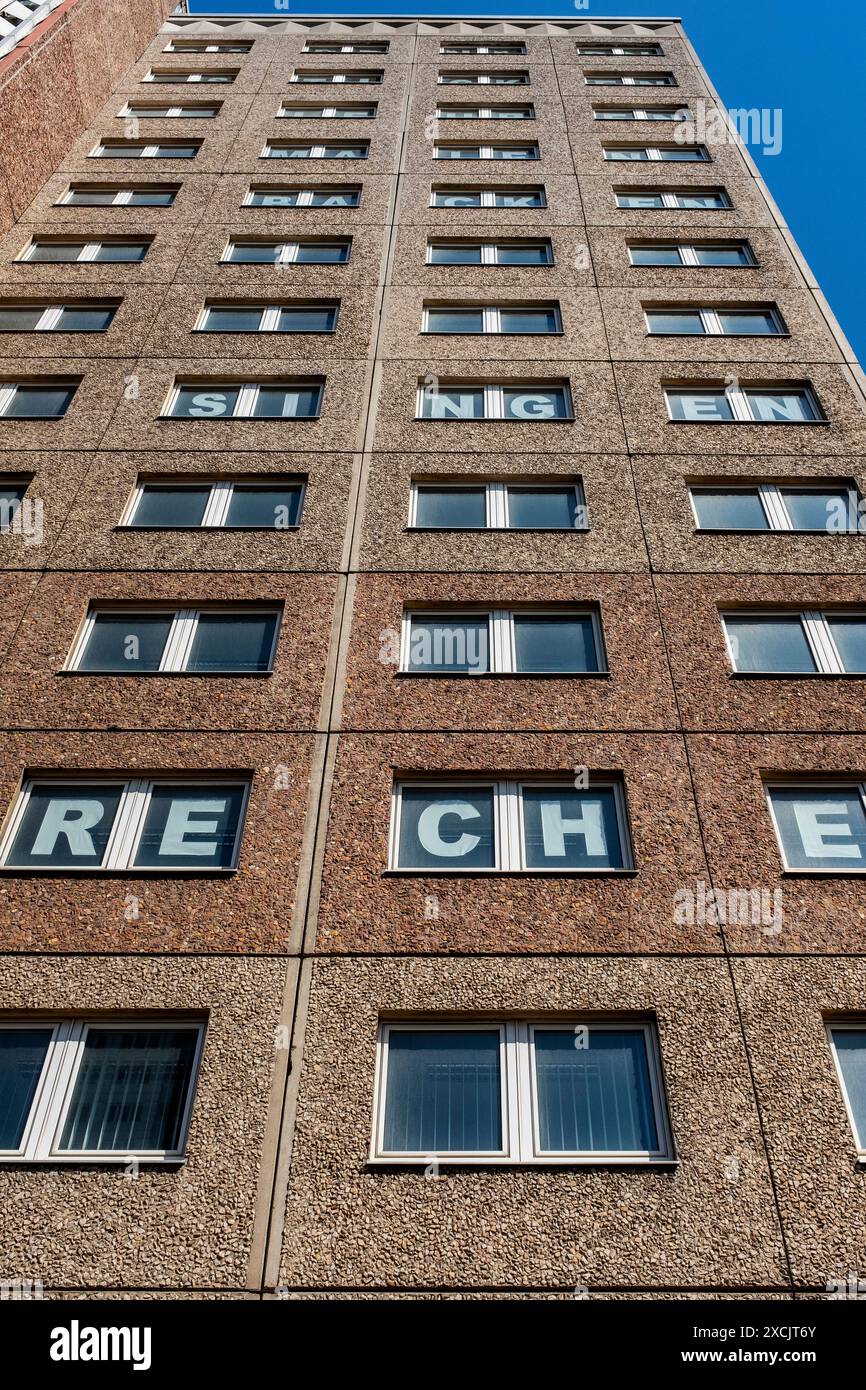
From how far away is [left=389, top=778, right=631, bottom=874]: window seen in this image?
1130 centimetres

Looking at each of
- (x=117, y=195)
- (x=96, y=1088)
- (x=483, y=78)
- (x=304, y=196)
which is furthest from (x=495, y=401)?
(x=483, y=78)

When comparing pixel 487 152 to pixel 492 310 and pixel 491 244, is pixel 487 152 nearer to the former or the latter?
pixel 491 244

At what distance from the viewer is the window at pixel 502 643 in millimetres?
13258

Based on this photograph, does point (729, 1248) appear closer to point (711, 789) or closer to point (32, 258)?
point (711, 789)

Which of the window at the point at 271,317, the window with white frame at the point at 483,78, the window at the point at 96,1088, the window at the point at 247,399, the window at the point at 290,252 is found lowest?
the window at the point at 96,1088

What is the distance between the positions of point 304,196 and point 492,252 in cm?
454

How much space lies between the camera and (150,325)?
18812 millimetres

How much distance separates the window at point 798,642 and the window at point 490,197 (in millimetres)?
13007

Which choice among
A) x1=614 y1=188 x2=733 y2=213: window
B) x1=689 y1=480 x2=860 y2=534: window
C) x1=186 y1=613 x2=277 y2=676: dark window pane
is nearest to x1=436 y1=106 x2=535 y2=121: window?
x1=614 y1=188 x2=733 y2=213: window

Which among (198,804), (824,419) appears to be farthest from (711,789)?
(824,419)

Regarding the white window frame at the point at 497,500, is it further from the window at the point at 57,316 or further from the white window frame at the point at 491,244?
the white window frame at the point at 491,244

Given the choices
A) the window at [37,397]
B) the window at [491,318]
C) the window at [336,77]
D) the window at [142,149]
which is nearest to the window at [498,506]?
the window at [491,318]

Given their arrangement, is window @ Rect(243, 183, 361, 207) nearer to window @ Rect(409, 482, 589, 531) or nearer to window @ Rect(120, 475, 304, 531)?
window @ Rect(120, 475, 304, 531)
